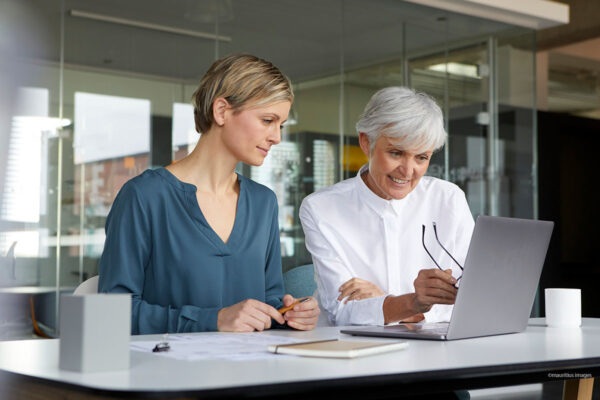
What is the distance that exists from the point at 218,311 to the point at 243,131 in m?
0.52

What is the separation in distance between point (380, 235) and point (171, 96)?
296 cm

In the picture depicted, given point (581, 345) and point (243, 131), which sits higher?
point (243, 131)

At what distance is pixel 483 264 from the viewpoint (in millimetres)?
1771

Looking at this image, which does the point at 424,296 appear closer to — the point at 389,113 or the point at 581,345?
the point at 581,345

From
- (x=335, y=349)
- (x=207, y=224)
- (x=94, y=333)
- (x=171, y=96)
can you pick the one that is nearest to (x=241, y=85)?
(x=207, y=224)

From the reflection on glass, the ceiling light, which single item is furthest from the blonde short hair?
the ceiling light

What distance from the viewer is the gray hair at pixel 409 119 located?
8.41ft

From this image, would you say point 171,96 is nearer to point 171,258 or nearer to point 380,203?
point 380,203

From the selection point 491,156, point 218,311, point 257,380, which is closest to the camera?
point 257,380

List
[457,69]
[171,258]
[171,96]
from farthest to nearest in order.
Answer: [457,69] → [171,96] → [171,258]

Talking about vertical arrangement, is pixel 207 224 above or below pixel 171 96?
below

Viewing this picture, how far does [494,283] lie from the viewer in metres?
1.85

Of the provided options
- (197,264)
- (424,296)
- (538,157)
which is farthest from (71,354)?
(538,157)

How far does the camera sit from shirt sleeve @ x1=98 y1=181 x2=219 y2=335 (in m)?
Result: 1.97
